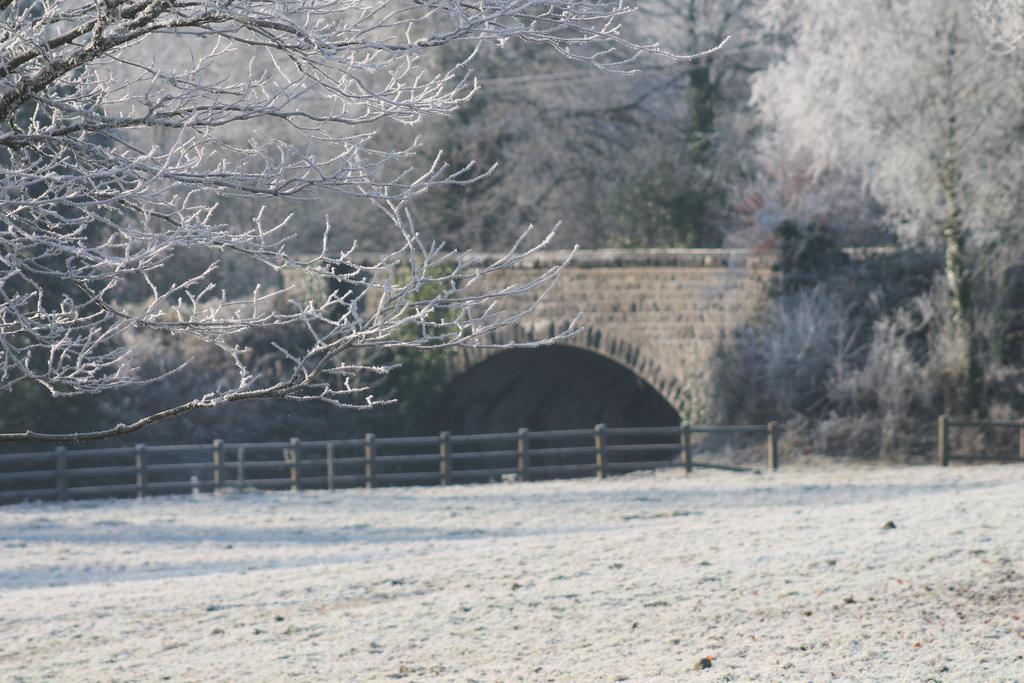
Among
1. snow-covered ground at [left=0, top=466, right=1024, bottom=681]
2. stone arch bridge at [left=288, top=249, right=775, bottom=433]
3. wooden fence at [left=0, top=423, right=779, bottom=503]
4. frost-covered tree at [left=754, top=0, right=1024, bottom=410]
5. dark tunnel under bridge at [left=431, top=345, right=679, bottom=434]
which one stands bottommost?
snow-covered ground at [left=0, top=466, right=1024, bottom=681]

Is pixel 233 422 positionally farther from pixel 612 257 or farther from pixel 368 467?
pixel 612 257

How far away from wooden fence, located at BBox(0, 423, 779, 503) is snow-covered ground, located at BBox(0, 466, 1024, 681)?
3.35 meters

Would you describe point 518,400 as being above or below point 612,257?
below

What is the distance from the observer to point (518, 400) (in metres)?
29.4

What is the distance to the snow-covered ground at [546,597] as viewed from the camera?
818cm

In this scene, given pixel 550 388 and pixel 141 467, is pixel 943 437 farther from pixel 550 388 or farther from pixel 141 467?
pixel 141 467

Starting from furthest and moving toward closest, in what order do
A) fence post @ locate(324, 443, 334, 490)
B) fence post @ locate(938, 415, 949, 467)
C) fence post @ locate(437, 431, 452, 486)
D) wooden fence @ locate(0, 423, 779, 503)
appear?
fence post @ locate(437, 431, 452, 486), fence post @ locate(324, 443, 334, 490), fence post @ locate(938, 415, 949, 467), wooden fence @ locate(0, 423, 779, 503)

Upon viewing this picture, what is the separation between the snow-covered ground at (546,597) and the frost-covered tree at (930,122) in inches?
268

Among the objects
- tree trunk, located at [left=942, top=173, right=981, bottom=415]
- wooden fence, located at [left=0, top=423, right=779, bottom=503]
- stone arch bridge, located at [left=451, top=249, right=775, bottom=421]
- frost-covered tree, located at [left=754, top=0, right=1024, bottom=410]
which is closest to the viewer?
wooden fence, located at [left=0, top=423, right=779, bottom=503]

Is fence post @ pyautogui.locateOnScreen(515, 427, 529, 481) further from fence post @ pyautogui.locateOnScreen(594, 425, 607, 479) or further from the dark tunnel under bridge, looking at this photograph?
the dark tunnel under bridge

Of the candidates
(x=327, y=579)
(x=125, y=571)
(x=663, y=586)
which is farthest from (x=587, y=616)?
(x=125, y=571)

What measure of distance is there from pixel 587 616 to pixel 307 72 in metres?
4.58

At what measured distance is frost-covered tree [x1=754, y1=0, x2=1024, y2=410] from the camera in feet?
68.5

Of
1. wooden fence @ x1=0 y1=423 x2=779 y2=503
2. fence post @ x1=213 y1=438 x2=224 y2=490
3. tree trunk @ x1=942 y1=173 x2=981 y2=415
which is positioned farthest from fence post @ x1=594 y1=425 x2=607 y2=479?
tree trunk @ x1=942 y1=173 x2=981 y2=415
